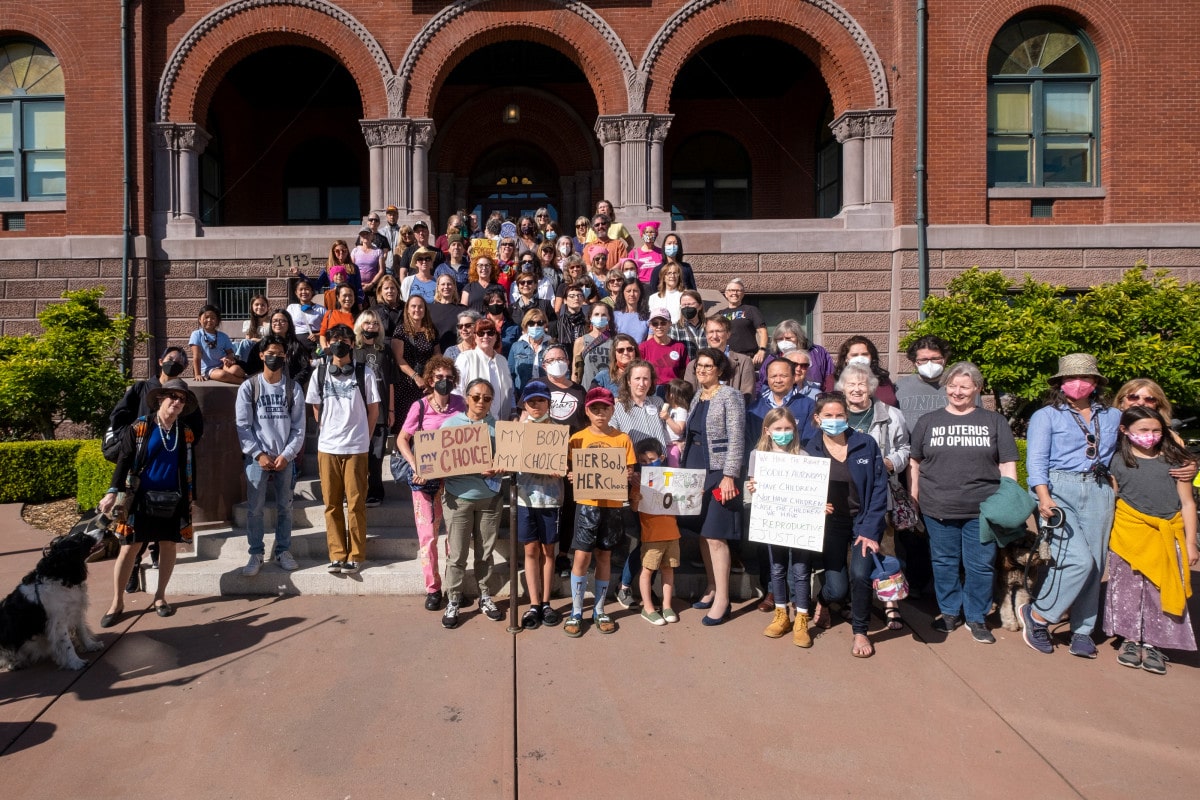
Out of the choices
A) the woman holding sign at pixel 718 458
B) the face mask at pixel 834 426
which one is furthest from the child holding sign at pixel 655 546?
the face mask at pixel 834 426

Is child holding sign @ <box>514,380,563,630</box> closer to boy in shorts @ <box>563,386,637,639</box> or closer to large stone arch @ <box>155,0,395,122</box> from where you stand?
boy in shorts @ <box>563,386,637,639</box>

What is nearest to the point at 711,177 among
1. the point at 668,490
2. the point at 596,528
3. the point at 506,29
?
the point at 506,29

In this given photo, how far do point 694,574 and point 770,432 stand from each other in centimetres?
156

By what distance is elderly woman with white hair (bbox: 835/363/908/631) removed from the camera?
5379 mm

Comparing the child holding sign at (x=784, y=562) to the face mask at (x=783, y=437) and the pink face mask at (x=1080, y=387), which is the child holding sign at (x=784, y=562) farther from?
the pink face mask at (x=1080, y=387)

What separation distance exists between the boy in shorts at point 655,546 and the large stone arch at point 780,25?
33.0 feet

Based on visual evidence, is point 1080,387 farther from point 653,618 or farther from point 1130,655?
point 653,618

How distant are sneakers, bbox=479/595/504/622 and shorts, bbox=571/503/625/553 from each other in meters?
0.82

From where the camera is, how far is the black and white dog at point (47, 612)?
4648 millimetres

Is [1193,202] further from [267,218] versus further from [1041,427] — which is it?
[267,218]

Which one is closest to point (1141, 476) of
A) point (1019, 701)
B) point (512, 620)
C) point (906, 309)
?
point (1019, 701)

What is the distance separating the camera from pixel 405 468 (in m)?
5.65

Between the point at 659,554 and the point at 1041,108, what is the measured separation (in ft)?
42.9

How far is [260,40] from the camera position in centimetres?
1379
